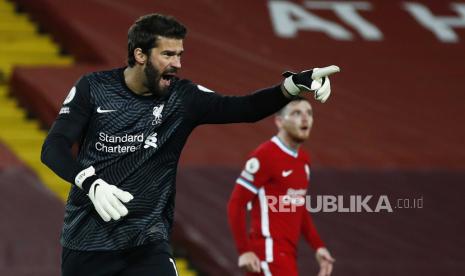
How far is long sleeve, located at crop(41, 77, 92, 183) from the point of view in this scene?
4.84m

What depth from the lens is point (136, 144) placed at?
16.7 ft

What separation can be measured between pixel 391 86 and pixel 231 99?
6.58 m

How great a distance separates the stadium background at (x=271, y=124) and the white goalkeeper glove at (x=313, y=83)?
3498mm

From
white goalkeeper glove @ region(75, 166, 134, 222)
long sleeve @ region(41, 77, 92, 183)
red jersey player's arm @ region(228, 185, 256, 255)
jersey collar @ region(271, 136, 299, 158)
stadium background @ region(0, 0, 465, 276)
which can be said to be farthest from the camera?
stadium background @ region(0, 0, 465, 276)

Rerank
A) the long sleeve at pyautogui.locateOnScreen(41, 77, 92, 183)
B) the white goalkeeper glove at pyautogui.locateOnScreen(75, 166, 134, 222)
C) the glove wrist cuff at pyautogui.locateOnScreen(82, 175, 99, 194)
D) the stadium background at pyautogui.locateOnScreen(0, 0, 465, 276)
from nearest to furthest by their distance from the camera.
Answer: the white goalkeeper glove at pyautogui.locateOnScreen(75, 166, 134, 222) < the glove wrist cuff at pyautogui.locateOnScreen(82, 175, 99, 194) < the long sleeve at pyautogui.locateOnScreen(41, 77, 92, 183) < the stadium background at pyautogui.locateOnScreen(0, 0, 465, 276)

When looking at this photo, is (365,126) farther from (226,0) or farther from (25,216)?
(25,216)

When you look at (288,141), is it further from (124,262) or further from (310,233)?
(124,262)

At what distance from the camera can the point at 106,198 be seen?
464 cm

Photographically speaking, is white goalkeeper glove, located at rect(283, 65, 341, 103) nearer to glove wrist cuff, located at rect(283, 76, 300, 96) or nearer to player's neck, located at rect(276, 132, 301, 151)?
glove wrist cuff, located at rect(283, 76, 300, 96)

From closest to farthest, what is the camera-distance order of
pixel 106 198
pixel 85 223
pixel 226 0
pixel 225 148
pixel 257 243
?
1. pixel 106 198
2. pixel 85 223
3. pixel 257 243
4. pixel 225 148
5. pixel 226 0

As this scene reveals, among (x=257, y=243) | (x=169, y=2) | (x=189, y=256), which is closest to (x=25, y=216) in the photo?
(x=189, y=256)

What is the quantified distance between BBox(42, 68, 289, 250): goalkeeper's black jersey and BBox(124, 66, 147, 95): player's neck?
0.03 meters

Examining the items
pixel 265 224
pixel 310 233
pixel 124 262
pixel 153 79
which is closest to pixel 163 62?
pixel 153 79

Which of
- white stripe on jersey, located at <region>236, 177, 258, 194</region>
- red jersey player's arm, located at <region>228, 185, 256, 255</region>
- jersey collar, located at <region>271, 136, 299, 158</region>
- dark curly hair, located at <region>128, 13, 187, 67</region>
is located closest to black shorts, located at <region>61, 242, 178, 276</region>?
Result: dark curly hair, located at <region>128, 13, 187, 67</region>
